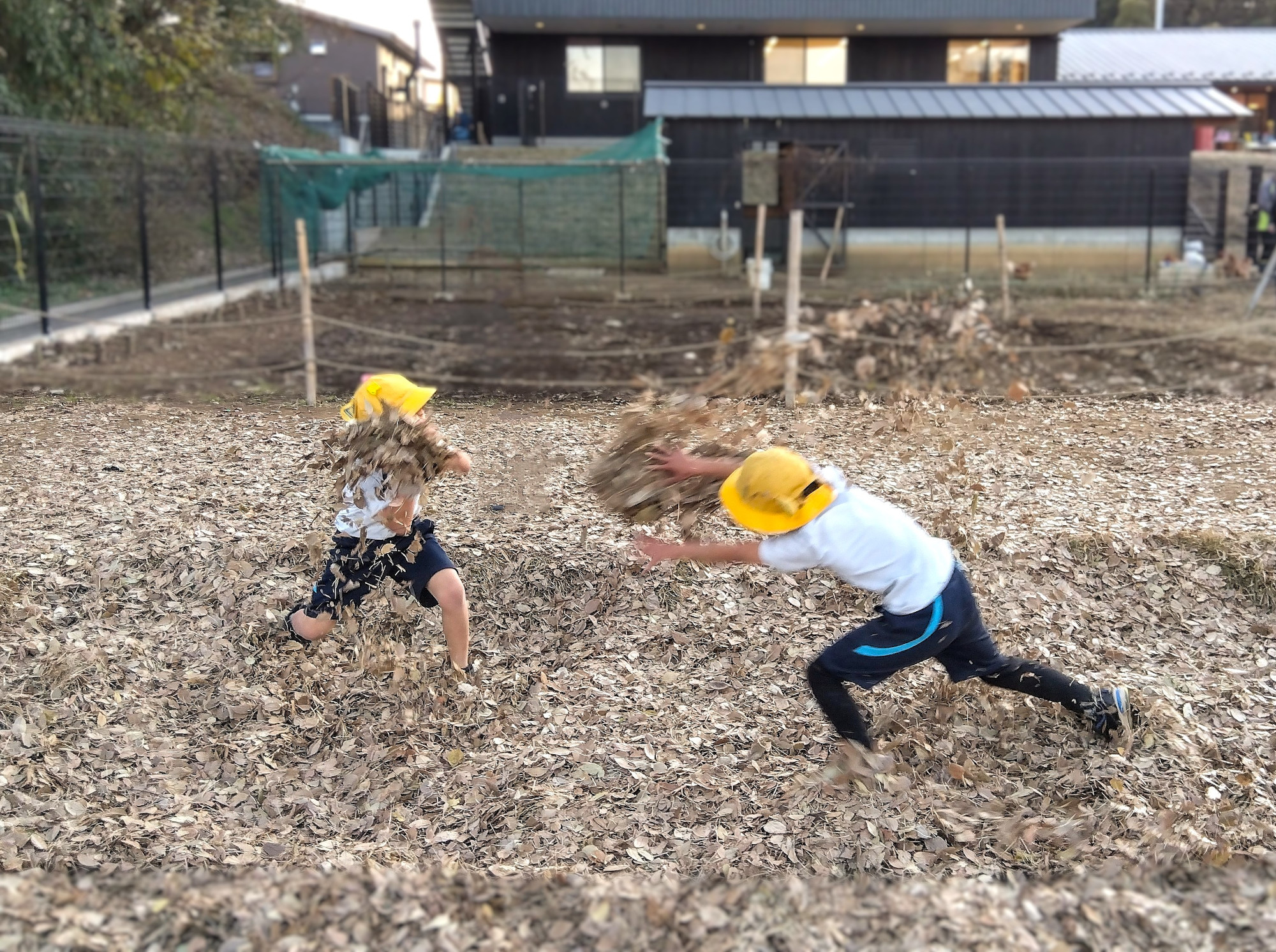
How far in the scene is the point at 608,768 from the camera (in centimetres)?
428

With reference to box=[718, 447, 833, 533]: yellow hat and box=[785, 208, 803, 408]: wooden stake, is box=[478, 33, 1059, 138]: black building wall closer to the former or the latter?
box=[785, 208, 803, 408]: wooden stake

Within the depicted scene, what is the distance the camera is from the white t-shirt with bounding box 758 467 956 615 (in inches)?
143

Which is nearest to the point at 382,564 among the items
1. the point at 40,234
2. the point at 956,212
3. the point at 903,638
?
the point at 903,638

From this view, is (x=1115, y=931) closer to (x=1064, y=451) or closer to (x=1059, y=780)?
(x=1059, y=780)

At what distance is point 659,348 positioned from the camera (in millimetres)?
12461

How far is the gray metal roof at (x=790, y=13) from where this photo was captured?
25.4m

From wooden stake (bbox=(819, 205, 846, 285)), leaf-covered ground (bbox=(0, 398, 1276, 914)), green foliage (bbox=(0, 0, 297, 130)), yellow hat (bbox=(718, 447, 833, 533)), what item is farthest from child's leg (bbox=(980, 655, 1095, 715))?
wooden stake (bbox=(819, 205, 846, 285))

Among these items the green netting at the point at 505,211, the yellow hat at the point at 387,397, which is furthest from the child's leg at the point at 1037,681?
the green netting at the point at 505,211

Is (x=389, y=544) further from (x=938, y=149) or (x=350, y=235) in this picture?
(x=350, y=235)

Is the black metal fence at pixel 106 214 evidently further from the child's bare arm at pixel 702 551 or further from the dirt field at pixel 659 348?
the child's bare arm at pixel 702 551

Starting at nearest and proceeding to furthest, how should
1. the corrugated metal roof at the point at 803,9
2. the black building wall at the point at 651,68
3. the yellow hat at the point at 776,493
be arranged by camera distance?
the yellow hat at the point at 776,493 → the corrugated metal roof at the point at 803,9 → the black building wall at the point at 651,68

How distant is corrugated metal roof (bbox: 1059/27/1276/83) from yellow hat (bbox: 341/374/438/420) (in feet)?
97.1

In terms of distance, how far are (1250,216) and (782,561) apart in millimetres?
20201

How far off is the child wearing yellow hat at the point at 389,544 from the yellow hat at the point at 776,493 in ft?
3.81
